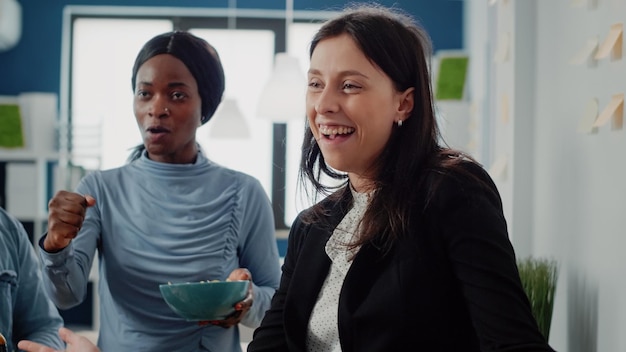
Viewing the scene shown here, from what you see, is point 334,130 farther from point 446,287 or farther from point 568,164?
point 568,164

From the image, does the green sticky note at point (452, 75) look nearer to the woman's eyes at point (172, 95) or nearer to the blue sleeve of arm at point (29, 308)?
the woman's eyes at point (172, 95)

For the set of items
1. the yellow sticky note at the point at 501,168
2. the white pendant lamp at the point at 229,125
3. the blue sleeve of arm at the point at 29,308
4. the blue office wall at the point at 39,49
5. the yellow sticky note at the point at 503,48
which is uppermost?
the blue office wall at the point at 39,49

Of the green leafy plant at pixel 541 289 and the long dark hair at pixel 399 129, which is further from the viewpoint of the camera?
the green leafy plant at pixel 541 289

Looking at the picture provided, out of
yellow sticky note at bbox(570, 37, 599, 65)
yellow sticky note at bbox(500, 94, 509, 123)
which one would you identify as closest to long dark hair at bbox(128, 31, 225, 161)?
yellow sticky note at bbox(570, 37, 599, 65)

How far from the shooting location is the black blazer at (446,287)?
3.90 feet

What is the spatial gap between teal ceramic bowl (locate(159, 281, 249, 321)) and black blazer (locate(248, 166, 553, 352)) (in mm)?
372

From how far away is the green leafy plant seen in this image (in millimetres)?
2076

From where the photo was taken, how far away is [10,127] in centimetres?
557

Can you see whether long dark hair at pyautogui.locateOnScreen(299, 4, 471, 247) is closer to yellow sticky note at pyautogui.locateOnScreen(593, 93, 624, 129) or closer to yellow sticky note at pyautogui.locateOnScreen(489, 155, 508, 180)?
yellow sticky note at pyautogui.locateOnScreen(593, 93, 624, 129)

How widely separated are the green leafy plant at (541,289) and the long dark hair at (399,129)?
78cm

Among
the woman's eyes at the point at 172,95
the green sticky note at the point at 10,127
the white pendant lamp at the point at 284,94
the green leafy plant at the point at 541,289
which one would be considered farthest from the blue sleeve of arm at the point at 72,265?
the green sticky note at the point at 10,127

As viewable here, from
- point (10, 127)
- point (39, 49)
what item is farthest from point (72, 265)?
point (39, 49)

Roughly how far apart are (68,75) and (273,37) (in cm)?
141

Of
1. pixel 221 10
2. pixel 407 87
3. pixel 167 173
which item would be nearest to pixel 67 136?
pixel 221 10
